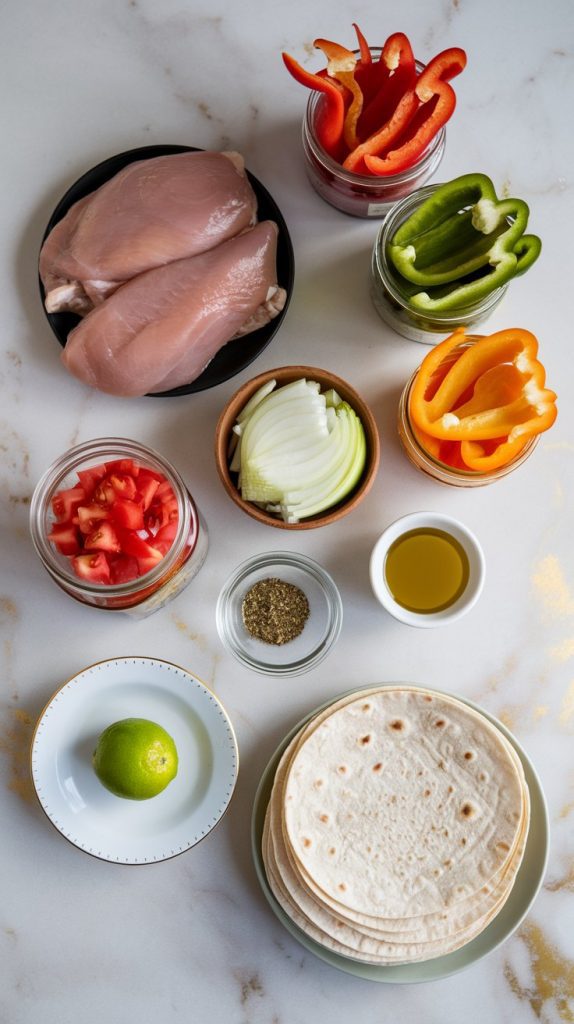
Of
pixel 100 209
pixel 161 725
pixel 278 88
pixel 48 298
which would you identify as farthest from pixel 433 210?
pixel 161 725

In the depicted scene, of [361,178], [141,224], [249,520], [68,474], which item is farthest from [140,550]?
[361,178]

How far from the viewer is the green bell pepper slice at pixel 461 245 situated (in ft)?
5.84

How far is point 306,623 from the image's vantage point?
6.88 feet

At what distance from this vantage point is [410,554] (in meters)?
2.07

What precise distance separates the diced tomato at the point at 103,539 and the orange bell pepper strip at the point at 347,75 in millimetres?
1001

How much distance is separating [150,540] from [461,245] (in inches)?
36.5

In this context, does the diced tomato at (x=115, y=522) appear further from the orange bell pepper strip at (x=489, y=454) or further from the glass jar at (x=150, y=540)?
the orange bell pepper strip at (x=489, y=454)

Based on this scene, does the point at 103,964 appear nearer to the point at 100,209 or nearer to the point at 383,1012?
the point at 383,1012

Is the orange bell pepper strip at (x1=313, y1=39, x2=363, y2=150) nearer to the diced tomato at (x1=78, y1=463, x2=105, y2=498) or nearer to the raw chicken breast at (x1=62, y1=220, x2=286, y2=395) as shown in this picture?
the raw chicken breast at (x1=62, y1=220, x2=286, y2=395)

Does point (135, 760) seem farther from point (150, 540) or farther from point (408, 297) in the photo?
point (408, 297)

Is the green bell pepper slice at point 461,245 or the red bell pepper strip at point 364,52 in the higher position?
the red bell pepper strip at point 364,52

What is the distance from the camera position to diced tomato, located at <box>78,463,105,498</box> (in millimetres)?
1842

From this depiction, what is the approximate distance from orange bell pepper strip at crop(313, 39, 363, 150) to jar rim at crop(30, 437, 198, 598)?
828mm

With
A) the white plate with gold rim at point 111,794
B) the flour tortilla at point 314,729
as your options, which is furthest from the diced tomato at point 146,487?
the flour tortilla at point 314,729
